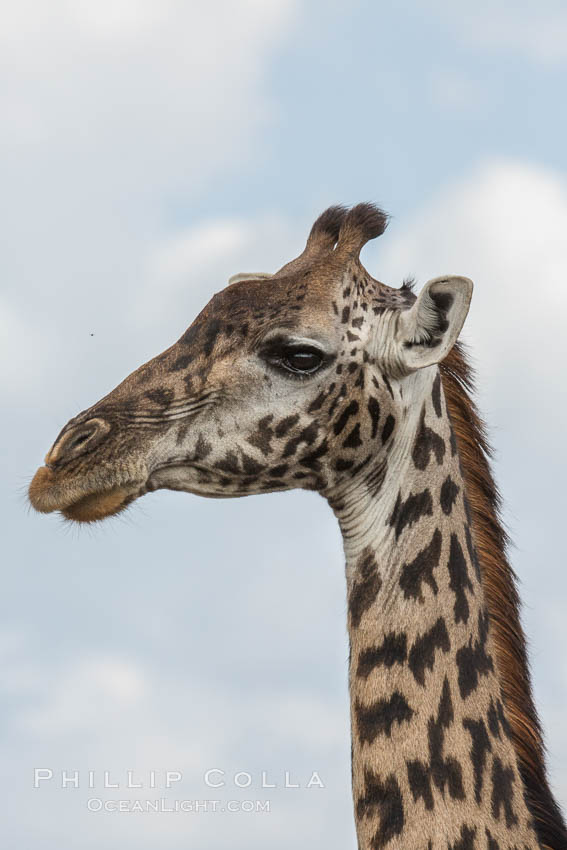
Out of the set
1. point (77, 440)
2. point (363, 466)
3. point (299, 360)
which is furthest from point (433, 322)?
point (77, 440)

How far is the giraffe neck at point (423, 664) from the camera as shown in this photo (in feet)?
19.1

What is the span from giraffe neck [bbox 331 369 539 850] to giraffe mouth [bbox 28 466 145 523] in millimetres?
1237

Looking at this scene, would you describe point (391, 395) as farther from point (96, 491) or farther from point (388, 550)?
point (96, 491)

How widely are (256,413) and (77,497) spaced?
1.13m

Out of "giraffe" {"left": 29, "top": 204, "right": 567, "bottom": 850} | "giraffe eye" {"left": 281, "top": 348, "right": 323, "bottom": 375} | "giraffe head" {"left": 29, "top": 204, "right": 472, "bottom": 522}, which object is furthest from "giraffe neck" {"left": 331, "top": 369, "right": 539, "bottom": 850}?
"giraffe eye" {"left": 281, "top": 348, "right": 323, "bottom": 375}

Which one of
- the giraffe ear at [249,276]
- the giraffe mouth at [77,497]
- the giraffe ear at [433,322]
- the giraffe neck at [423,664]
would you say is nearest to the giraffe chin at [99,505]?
the giraffe mouth at [77,497]

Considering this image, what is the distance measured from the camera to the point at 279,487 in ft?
21.9

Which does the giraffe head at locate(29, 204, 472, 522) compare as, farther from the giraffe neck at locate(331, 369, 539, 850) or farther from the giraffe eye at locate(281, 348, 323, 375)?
the giraffe neck at locate(331, 369, 539, 850)

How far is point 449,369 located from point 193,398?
74.9 inches

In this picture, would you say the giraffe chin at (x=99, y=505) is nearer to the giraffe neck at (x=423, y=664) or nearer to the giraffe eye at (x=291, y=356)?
the giraffe eye at (x=291, y=356)

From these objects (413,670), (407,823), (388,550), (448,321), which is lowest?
(407,823)

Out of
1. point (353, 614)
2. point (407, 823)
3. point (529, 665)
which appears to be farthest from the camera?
point (529, 665)

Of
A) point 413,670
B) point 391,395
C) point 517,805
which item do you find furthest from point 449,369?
point 517,805

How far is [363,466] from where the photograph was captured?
6531mm
